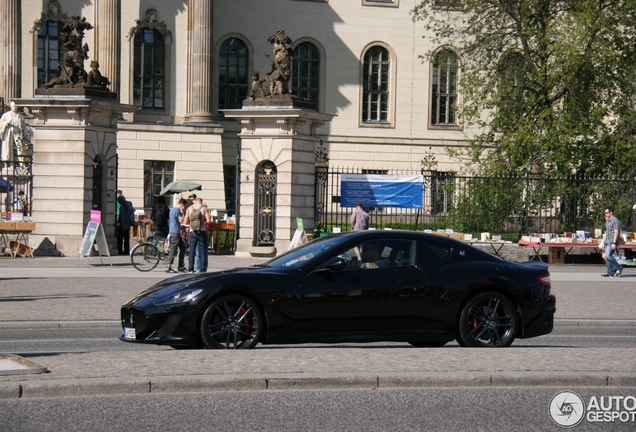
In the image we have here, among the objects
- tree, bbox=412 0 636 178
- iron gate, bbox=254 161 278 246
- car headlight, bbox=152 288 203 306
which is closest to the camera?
car headlight, bbox=152 288 203 306

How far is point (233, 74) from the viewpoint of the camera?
199 ft

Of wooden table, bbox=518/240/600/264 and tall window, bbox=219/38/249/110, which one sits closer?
Answer: wooden table, bbox=518/240/600/264

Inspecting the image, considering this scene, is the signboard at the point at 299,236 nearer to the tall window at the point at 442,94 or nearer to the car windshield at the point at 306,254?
the car windshield at the point at 306,254

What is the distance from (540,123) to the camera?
42125mm

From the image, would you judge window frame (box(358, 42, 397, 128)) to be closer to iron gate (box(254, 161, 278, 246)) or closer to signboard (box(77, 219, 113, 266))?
iron gate (box(254, 161, 278, 246))

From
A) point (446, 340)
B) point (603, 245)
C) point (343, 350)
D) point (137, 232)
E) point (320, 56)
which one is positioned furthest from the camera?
point (320, 56)

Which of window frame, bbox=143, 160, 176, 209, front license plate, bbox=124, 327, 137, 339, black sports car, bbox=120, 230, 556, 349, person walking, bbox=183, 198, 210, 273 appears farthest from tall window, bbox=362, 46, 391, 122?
front license plate, bbox=124, 327, 137, 339

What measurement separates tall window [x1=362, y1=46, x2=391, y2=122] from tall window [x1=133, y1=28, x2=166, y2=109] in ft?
35.2

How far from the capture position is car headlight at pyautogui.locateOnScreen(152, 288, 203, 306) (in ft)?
42.6

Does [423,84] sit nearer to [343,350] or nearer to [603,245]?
[603,245]

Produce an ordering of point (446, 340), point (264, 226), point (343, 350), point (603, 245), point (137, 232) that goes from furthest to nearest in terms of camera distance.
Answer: point (137, 232) → point (264, 226) → point (603, 245) → point (446, 340) → point (343, 350)

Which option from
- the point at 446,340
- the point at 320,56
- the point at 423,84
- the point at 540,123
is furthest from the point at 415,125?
the point at 446,340

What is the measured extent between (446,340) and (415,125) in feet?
162

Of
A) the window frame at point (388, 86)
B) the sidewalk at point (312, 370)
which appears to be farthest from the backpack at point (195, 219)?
the window frame at point (388, 86)
